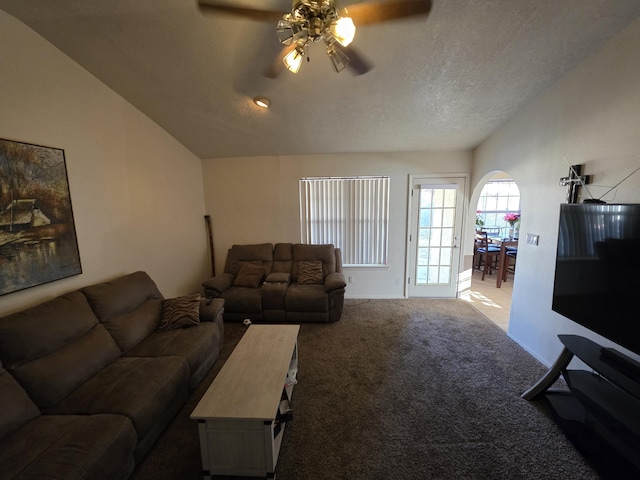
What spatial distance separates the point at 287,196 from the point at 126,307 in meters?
2.65

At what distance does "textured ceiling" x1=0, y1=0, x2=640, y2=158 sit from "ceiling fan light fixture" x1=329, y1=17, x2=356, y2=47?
587 millimetres

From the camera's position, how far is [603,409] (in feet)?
4.89

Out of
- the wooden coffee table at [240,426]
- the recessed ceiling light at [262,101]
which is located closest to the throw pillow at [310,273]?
the wooden coffee table at [240,426]

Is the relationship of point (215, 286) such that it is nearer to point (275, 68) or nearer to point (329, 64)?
point (275, 68)

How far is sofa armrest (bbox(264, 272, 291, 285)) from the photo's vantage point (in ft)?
11.8

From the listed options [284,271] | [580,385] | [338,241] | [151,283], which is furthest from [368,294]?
[151,283]

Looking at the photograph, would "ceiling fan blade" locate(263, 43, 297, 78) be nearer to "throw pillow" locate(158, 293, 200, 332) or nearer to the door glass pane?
"throw pillow" locate(158, 293, 200, 332)

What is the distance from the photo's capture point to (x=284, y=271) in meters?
3.92

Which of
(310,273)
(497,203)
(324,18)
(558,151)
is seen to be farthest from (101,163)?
(497,203)

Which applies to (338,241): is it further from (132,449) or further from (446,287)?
(132,449)

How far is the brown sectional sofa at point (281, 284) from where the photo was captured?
334cm

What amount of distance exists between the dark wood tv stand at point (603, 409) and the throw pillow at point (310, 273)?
259 cm

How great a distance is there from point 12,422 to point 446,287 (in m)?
4.71

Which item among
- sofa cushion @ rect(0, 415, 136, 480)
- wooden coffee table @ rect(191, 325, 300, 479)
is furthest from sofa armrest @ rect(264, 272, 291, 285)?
sofa cushion @ rect(0, 415, 136, 480)
